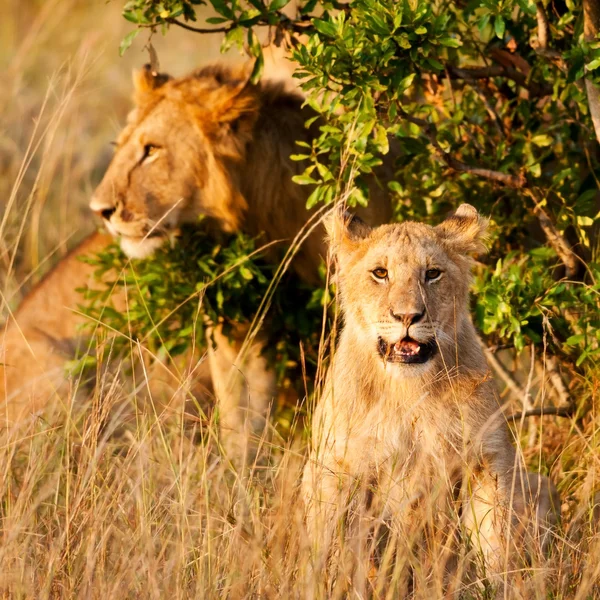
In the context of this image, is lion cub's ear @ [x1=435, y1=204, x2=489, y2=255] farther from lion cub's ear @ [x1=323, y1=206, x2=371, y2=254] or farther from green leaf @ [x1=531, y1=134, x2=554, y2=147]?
green leaf @ [x1=531, y1=134, x2=554, y2=147]

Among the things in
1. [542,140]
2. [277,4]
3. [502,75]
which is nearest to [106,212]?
[277,4]

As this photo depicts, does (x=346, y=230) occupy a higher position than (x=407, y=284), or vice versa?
(x=346, y=230)

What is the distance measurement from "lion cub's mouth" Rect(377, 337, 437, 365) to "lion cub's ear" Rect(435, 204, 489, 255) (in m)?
0.45

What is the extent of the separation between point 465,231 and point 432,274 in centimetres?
30

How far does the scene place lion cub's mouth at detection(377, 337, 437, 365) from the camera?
10.9ft

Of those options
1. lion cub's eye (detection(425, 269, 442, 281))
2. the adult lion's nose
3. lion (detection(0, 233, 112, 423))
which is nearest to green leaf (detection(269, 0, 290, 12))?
lion cub's eye (detection(425, 269, 442, 281))

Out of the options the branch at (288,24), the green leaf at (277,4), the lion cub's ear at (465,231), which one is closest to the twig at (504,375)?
the lion cub's ear at (465,231)

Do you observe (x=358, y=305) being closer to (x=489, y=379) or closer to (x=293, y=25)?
(x=489, y=379)

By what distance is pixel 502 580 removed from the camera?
2.96 m

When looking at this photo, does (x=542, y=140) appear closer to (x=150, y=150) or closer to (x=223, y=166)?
(x=223, y=166)

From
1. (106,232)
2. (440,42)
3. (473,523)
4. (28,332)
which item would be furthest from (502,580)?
(28,332)

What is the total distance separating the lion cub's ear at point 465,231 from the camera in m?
3.69

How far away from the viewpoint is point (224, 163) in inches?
202

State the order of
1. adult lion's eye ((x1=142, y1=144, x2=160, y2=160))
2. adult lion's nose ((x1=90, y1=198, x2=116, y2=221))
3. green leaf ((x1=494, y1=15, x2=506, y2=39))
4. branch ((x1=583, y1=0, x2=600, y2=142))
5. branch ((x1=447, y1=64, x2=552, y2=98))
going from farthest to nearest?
adult lion's eye ((x1=142, y1=144, x2=160, y2=160)) → adult lion's nose ((x1=90, y1=198, x2=116, y2=221)) → branch ((x1=447, y1=64, x2=552, y2=98)) → branch ((x1=583, y1=0, x2=600, y2=142)) → green leaf ((x1=494, y1=15, x2=506, y2=39))
